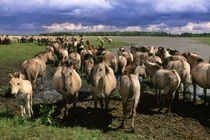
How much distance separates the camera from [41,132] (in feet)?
18.3

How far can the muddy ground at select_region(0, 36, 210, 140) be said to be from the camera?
255 inches

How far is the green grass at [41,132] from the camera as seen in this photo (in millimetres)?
5297

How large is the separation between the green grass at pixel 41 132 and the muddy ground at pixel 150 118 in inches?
15.5

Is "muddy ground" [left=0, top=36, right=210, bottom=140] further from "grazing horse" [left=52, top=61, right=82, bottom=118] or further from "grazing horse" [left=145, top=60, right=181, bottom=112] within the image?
"grazing horse" [left=52, top=61, right=82, bottom=118]

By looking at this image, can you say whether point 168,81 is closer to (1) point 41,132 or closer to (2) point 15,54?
(1) point 41,132

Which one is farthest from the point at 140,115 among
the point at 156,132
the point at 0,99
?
the point at 0,99

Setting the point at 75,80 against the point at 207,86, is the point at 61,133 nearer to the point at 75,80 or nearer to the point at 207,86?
the point at 75,80

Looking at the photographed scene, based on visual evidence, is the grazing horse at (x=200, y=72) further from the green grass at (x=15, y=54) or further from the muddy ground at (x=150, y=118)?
the green grass at (x=15, y=54)

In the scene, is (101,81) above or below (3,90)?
above

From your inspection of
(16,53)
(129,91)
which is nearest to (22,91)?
(129,91)

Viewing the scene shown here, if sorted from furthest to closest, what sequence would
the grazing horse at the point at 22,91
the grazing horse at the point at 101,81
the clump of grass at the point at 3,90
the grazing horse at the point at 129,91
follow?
the clump of grass at the point at 3,90 → the grazing horse at the point at 22,91 → the grazing horse at the point at 101,81 → the grazing horse at the point at 129,91

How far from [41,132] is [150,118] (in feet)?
13.1

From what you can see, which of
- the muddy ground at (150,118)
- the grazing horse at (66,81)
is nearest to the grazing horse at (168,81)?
the muddy ground at (150,118)

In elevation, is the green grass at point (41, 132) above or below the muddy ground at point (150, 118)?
above
